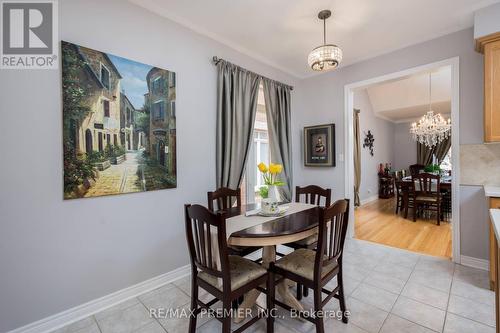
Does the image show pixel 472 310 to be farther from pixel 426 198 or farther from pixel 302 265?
pixel 426 198

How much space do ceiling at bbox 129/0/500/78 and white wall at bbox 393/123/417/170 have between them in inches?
243

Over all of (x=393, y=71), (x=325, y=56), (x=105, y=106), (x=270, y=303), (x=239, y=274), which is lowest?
(x=270, y=303)

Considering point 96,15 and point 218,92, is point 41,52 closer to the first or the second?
point 96,15

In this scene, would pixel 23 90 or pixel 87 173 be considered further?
pixel 87 173

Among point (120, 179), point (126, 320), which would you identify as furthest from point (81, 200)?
point (126, 320)

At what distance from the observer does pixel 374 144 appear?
22.4ft

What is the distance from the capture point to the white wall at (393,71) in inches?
97.0

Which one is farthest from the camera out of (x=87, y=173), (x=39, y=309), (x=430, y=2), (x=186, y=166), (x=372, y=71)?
(x=372, y=71)

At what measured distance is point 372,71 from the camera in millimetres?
3211

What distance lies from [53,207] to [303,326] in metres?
2.05

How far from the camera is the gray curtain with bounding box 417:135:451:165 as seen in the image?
729cm

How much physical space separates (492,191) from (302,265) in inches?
81.5

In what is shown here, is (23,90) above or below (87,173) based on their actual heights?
above

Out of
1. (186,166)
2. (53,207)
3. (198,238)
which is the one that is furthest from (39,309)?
(186,166)
